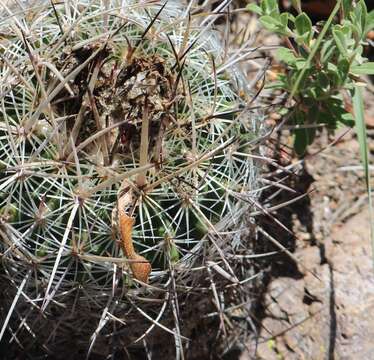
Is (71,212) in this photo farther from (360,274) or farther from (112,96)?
(360,274)

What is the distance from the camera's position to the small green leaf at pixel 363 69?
2.02 m

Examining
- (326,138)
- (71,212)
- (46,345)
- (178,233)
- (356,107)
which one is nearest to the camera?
(71,212)

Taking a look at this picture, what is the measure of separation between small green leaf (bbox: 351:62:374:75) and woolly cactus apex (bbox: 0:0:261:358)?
338 mm

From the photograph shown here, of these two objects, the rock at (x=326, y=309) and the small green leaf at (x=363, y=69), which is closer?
the small green leaf at (x=363, y=69)

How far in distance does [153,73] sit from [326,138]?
3.96ft

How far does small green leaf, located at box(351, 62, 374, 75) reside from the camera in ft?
6.63

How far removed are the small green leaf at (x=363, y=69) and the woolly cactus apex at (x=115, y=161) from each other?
338 millimetres

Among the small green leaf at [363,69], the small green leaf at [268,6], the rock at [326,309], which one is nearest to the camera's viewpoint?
the small green leaf at [363,69]

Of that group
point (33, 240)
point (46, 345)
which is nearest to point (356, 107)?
point (33, 240)

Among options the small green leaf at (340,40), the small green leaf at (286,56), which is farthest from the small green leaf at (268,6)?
the small green leaf at (340,40)

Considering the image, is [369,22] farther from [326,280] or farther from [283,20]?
[326,280]

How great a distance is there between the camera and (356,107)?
1978mm

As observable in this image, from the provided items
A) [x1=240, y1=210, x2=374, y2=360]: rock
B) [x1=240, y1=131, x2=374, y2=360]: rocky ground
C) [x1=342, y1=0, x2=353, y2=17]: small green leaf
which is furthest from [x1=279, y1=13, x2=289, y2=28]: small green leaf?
[x1=240, y1=210, x2=374, y2=360]: rock

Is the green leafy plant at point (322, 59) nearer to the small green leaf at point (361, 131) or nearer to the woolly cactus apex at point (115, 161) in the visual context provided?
the small green leaf at point (361, 131)
